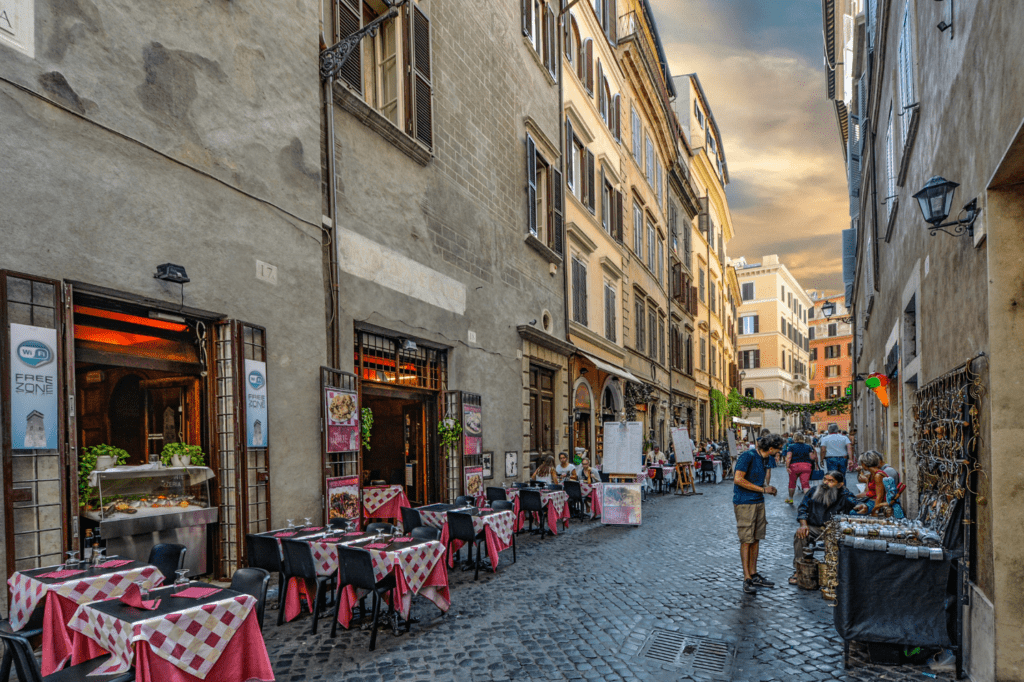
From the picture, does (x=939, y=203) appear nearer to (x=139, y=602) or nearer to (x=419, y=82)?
(x=139, y=602)

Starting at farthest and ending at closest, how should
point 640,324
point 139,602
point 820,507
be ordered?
1. point 640,324
2. point 820,507
3. point 139,602

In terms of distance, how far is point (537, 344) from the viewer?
15.0 metres

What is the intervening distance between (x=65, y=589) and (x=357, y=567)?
2.00 meters

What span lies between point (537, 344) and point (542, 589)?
26.6ft

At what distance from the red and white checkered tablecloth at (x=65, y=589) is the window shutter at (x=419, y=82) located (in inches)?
294

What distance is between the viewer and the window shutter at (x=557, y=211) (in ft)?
52.5

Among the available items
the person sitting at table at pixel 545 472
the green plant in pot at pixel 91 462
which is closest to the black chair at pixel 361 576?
the green plant in pot at pixel 91 462

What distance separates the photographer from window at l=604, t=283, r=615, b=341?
20.2 metres

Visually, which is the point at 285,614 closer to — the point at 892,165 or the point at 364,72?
the point at 364,72

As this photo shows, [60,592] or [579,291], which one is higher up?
[579,291]

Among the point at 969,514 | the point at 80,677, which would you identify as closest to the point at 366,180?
the point at 80,677

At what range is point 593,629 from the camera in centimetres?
591

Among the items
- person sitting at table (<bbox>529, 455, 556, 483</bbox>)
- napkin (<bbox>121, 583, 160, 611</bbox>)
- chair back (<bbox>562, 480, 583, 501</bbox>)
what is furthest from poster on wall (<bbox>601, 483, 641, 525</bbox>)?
napkin (<bbox>121, 583, 160, 611</bbox>)

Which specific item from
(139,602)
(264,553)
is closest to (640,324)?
(264,553)
